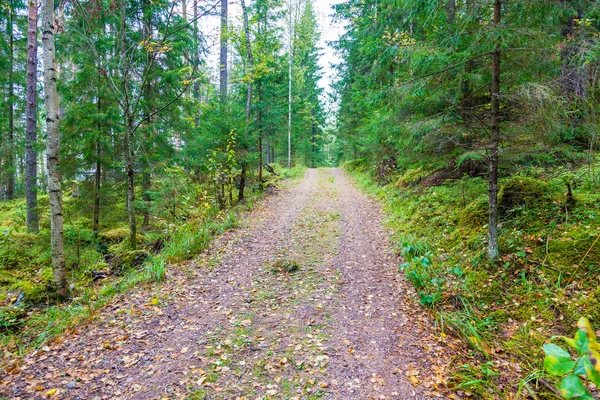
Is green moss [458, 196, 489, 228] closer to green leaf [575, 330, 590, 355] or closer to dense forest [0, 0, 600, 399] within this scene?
dense forest [0, 0, 600, 399]

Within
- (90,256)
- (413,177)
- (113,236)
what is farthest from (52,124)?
(413,177)

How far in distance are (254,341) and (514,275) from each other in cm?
431

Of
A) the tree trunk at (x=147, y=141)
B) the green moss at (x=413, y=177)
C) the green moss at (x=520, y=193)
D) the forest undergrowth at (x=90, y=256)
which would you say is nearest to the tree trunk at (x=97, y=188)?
the forest undergrowth at (x=90, y=256)

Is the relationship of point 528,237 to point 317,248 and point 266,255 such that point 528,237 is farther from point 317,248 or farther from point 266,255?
point 266,255

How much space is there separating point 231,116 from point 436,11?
7.98m

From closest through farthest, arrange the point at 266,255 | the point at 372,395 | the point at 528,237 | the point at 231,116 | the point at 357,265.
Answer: the point at 372,395 → the point at 528,237 → the point at 357,265 → the point at 266,255 → the point at 231,116

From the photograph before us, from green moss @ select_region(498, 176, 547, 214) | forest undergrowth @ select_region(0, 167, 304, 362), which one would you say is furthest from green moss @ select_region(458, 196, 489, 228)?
forest undergrowth @ select_region(0, 167, 304, 362)

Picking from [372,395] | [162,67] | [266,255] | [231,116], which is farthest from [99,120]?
[372,395]

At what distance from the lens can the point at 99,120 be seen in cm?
855

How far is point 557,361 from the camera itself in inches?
47.9

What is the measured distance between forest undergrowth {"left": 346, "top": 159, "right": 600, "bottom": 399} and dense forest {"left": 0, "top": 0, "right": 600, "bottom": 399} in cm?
3

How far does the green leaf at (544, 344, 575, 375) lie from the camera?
46.3 inches

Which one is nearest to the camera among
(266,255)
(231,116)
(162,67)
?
(266,255)

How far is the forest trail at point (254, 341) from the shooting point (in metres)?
3.41
